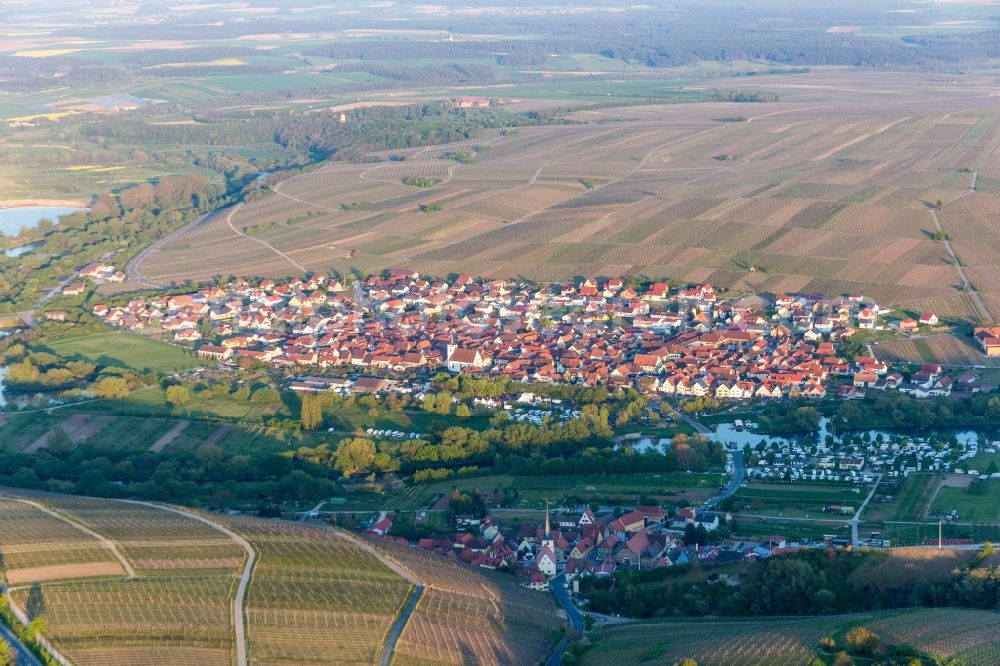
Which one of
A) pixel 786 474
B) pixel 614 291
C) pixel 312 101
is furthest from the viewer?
pixel 312 101

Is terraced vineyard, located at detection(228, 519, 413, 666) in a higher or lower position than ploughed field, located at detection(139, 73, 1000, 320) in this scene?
lower

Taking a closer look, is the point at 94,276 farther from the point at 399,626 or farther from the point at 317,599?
the point at 399,626

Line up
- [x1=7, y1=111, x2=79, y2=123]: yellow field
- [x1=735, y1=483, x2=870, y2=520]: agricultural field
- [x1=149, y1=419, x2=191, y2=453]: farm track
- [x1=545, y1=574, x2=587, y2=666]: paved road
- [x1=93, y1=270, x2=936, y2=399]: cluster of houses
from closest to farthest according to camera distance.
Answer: [x1=545, y1=574, x2=587, y2=666]: paved road, [x1=735, y1=483, x2=870, y2=520]: agricultural field, [x1=149, y1=419, x2=191, y2=453]: farm track, [x1=93, y1=270, x2=936, y2=399]: cluster of houses, [x1=7, y1=111, x2=79, y2=123]: yellow field

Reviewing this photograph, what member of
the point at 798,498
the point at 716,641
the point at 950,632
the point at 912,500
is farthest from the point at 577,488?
the point at 950,632

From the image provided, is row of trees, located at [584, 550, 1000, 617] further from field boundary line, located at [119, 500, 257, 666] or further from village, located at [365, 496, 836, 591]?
field boundary line, located at [119, 500, 257, 666]

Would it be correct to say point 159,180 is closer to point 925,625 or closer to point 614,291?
point 614,291

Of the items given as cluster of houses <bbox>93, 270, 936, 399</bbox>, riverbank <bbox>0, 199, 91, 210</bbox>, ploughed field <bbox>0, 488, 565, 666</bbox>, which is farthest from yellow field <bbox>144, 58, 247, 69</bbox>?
ploughed field <bbox>0, 488, 565, 666</bbox>

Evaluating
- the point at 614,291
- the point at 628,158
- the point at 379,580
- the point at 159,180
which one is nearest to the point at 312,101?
the point at 159,180

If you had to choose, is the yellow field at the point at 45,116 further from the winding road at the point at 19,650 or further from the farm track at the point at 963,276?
the winding road at the point at 19,650
